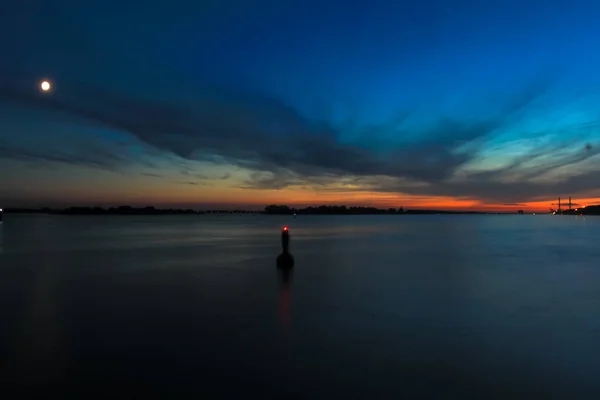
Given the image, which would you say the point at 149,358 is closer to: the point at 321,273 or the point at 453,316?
the point at 453,316

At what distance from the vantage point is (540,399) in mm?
7309

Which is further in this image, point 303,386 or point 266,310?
point 266,310

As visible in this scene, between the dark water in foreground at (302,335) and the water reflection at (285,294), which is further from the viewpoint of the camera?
the water reflection at (285,294)

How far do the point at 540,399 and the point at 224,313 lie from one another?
880 centimetres

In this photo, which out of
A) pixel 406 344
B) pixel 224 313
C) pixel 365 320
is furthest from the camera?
pixel 224 313

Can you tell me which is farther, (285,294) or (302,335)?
(285,294)

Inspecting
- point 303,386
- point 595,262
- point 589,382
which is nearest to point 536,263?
point 595,262

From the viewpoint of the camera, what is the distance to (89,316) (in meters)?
12.9

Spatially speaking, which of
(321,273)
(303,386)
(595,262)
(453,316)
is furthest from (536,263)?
(303,386)

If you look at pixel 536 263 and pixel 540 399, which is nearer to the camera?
pixel 540 399

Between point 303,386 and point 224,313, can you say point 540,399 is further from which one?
point 224,313

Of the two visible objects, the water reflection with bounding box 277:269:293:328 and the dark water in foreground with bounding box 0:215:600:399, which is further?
the water reflection with bounding box 277:269:293:328

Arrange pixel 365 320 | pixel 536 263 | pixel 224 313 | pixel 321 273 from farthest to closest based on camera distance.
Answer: pixel 536 263
pixel 321 273
pixel 224 313
pixel 365 320

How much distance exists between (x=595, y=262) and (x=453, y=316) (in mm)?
21193
